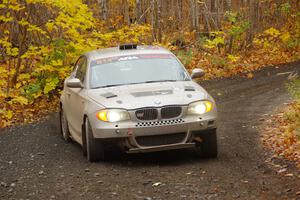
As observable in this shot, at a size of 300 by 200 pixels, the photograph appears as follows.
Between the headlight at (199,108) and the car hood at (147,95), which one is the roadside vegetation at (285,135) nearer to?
the headlight at (199,108)

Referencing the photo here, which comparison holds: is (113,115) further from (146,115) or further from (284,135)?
(284,135)

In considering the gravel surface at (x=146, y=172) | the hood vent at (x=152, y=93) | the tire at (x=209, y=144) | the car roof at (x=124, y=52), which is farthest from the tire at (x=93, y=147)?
the car roof at (x=124, y=52)

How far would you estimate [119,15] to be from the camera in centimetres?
3419

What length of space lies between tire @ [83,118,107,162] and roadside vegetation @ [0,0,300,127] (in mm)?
6003

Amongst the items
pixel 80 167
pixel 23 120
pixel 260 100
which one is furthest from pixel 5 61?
pixel 80 167

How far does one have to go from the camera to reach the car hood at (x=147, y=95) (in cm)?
834

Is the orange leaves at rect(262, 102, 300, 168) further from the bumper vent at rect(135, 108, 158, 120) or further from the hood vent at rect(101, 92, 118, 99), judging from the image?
the hood vent at rect(101, 92, 118, 99)

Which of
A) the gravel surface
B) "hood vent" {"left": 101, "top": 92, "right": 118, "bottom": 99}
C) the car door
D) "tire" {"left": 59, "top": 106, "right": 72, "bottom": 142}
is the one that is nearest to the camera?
the gravel surface

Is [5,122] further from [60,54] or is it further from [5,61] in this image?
[5,61]

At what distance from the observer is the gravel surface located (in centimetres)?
696

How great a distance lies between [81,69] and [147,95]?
97.5 inches

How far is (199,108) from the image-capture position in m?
8.45

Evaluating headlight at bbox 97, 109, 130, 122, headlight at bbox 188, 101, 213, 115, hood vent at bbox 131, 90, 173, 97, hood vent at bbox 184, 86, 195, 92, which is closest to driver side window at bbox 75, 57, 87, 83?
hood vent at bbox 131, 90, 173, 97

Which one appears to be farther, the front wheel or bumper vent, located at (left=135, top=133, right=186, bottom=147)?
the front wheel
